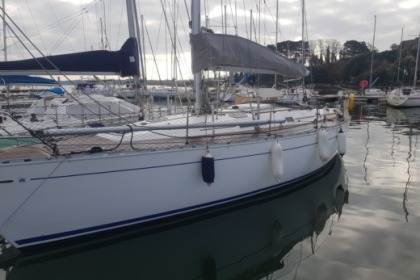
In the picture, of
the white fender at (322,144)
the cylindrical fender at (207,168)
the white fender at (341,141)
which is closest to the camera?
the cylindrical fender at (207,168)

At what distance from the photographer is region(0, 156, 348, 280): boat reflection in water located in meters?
4.96

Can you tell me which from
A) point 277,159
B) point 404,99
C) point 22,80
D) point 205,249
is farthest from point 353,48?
point 205,249

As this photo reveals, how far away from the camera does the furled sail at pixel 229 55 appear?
22.0 feet

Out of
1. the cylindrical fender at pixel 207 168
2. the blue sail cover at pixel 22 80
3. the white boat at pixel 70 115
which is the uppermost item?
the blue sail cover at pixel 22 80

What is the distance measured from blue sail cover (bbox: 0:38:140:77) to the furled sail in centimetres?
131

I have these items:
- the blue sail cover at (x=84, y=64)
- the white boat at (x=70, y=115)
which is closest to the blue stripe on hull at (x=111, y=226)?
the blue sail cover at (x=84, y=64)

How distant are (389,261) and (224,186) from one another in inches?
104

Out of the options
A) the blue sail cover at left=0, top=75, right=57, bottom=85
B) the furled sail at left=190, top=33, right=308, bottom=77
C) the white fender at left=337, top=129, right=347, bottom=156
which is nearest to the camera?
the furled sail at left=190, top=33, right=308, bottom=77

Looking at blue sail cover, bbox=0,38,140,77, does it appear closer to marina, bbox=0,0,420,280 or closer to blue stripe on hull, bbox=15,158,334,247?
marina, bbox=0,0,420,280

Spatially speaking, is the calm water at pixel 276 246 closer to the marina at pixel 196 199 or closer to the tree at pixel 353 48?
Result: the marina at pixel 196 199

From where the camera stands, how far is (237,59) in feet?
22.9

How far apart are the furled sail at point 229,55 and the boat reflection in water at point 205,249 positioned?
2.59 m

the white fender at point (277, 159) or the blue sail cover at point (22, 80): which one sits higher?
the blue sail cover at point (22, 80)

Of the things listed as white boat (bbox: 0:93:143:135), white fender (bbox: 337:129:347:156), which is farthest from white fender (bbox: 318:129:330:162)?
white boat (bbox: 0:93:143:135)
